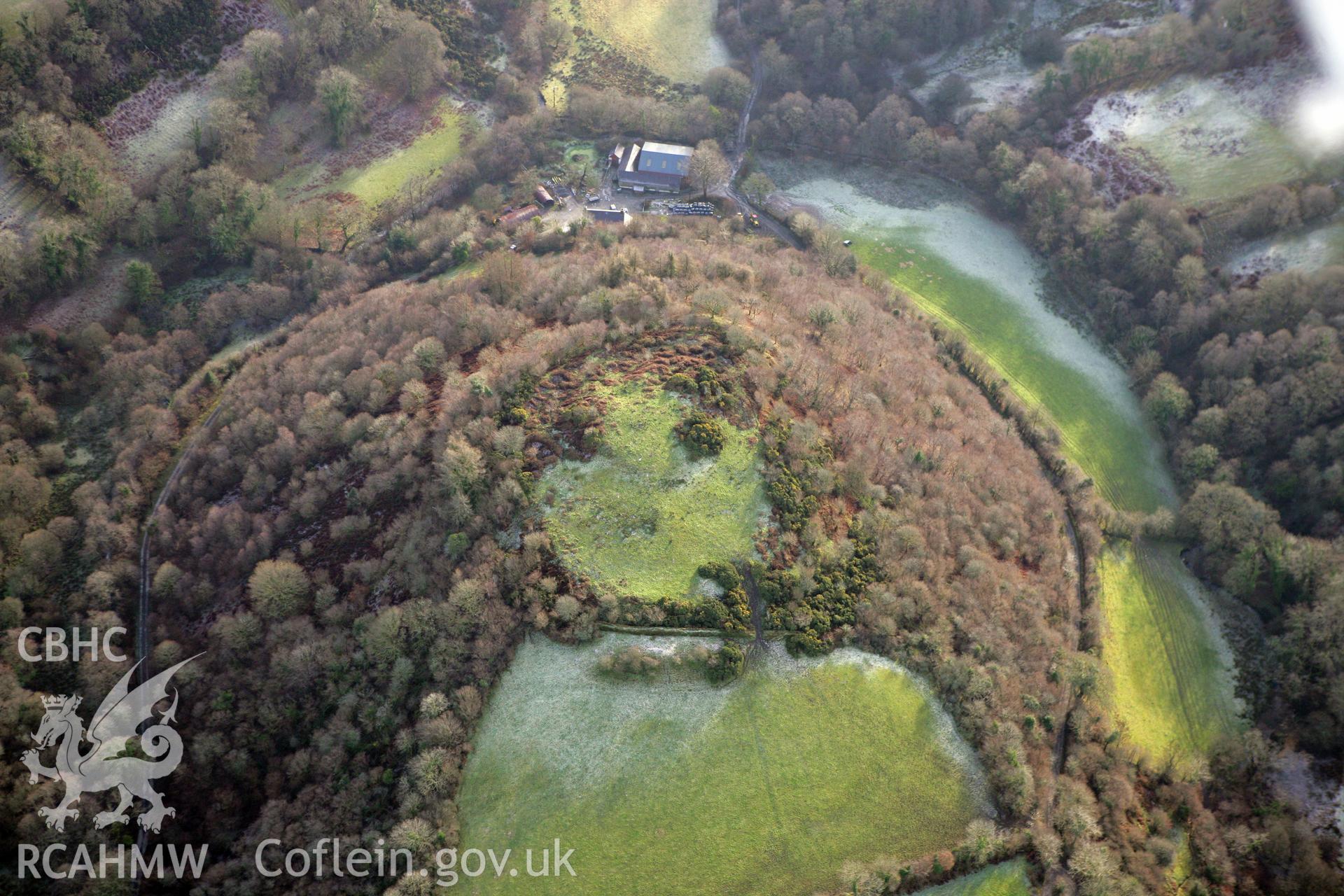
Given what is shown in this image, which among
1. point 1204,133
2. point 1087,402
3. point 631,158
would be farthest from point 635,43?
point 1087,402

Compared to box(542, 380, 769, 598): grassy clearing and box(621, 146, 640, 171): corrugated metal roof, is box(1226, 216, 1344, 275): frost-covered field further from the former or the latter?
box(621, 146, 640, 171): corrugated metal roof

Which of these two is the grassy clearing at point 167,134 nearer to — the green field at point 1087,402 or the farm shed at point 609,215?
the farm shed at point 609,215

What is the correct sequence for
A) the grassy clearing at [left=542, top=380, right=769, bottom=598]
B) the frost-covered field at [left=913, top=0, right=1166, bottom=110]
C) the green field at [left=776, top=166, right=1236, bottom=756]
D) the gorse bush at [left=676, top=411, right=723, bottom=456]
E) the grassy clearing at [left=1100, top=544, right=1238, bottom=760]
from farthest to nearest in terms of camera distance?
the frost-covered field at [left=913, top=0, right=1166, bottom=110], the green field at [left=776, top=166, right=1236, bottom=756], the gorse bush at [left=676, top=411, right=723, bottom=456], the grassy clearing at [left=1100, top=544, right=1238, bottom=760], the grassy clearing at [left=542, top=380, right=769, bottom=598]

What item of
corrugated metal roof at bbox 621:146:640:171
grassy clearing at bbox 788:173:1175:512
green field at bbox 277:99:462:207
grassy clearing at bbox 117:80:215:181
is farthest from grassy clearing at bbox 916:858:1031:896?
grassy clearing at bbox 117:80:215:181

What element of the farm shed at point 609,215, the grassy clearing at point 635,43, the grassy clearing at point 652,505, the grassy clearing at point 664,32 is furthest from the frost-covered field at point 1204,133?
the grassy clearing at point 652,505

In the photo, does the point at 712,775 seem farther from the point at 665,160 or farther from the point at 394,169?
the point at 394,169

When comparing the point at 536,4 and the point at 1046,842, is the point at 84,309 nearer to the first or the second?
the point at 536,4
